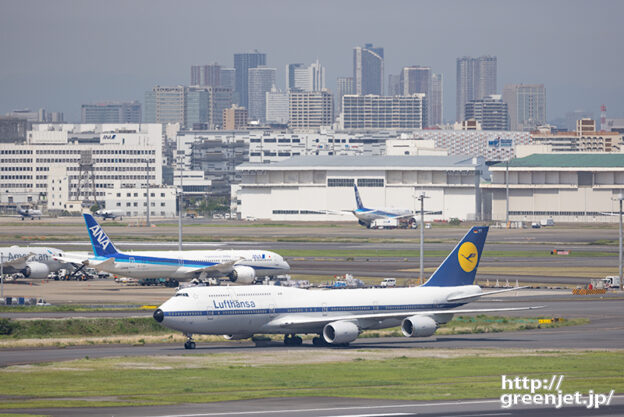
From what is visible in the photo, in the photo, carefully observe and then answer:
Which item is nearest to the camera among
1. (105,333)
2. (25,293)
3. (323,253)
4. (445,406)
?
(445,406)

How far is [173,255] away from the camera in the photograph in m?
118

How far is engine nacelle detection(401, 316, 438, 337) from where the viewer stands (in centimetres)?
7269

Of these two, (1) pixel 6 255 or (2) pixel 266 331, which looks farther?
(1) pixel 6 255

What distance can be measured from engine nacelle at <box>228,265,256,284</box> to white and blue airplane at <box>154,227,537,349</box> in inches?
1775

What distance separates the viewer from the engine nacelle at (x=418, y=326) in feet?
238

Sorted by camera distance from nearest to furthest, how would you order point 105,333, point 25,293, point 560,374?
1. point 560,374
2. point 105,333
3. point 25,293

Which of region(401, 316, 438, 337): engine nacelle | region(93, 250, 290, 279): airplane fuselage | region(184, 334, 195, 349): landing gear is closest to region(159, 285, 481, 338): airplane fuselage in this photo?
region(401, 316, 438, 337): engine nacelle

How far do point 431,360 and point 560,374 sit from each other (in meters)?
8.97

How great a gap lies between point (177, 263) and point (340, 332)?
1954 inches

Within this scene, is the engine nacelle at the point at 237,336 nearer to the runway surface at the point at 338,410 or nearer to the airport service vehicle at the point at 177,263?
the runway surface at the point at 338,410

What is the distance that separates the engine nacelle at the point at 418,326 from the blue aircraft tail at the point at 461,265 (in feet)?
14.4

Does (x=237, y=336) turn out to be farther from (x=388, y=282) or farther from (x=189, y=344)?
(x=388, y=282)

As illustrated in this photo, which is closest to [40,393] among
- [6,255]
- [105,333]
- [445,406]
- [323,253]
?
[445,406]

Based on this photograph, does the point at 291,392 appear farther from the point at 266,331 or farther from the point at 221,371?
the point at 266,331
